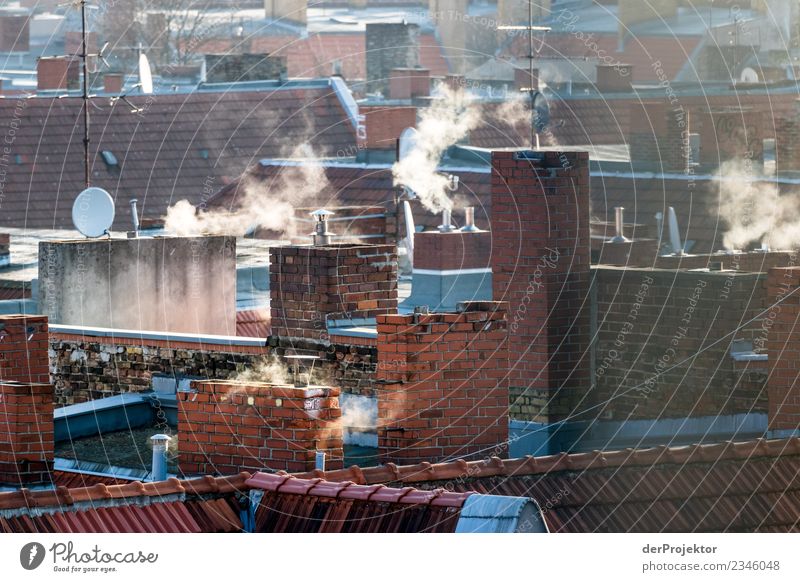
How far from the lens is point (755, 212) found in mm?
29062

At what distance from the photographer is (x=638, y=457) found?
46.3 ft

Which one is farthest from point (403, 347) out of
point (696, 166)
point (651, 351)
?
point (696, 166)

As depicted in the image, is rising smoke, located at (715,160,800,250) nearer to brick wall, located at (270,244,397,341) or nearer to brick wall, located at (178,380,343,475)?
brick wall, located at (270,244,397,341)

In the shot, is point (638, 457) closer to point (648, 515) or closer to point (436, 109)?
point (648, 515)

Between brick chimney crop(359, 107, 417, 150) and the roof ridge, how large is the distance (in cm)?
2432

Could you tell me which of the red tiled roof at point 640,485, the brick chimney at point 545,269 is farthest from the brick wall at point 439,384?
the brick chimney at point 545,269

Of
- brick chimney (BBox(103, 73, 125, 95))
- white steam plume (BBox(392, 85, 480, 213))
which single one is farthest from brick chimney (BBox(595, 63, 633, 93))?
brick chimney (BBox(103, 73, 125, 95))

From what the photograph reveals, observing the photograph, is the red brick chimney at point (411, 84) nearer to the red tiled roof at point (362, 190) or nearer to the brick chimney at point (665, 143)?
the red tiled roof at point (362, 190)

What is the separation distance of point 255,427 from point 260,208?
22801 mm

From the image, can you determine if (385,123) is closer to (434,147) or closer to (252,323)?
(434,147)

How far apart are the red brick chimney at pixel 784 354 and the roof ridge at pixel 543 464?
3.30ft

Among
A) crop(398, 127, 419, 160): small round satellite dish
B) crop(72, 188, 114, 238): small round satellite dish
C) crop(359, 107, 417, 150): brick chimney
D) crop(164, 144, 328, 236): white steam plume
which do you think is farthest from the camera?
crop(359, 107, 417, 150): brick chimney

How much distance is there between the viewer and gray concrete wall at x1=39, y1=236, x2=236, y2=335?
68.4ft

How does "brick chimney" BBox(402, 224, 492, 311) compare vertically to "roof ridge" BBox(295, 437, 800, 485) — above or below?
above
